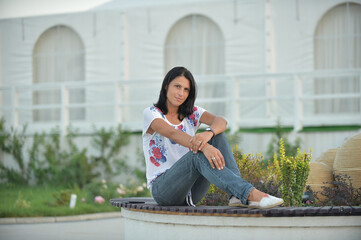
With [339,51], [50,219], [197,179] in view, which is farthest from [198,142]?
[339,51]

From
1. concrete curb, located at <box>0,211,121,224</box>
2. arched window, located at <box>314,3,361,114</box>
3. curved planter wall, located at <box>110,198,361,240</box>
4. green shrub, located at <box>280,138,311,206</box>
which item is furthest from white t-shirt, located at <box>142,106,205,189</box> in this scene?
arched window, located at <box>314,3,361,114</box>

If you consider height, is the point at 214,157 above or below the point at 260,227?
above

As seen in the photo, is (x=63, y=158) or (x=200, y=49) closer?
(x=63, y=158)

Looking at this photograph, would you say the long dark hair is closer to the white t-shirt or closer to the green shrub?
the white t-shirt

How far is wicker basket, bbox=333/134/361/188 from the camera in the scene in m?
5.72

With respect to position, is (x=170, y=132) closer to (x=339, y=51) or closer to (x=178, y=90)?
(x=178, y=90)

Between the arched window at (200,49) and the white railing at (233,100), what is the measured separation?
37mm

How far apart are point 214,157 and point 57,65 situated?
11.8m

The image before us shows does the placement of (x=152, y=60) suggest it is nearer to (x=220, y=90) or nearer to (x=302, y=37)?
(x=220, y=90)

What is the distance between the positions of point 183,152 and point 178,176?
1.33 ft

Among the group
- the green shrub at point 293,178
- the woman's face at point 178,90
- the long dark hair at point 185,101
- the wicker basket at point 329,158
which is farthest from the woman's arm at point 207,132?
the wicker basket at point 329,158

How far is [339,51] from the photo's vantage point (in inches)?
A: 531

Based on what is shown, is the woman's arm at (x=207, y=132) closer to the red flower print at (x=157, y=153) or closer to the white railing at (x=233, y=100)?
the red flower print at (x=157, y=153)

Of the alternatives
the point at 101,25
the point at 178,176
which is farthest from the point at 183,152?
the point at 101,25
